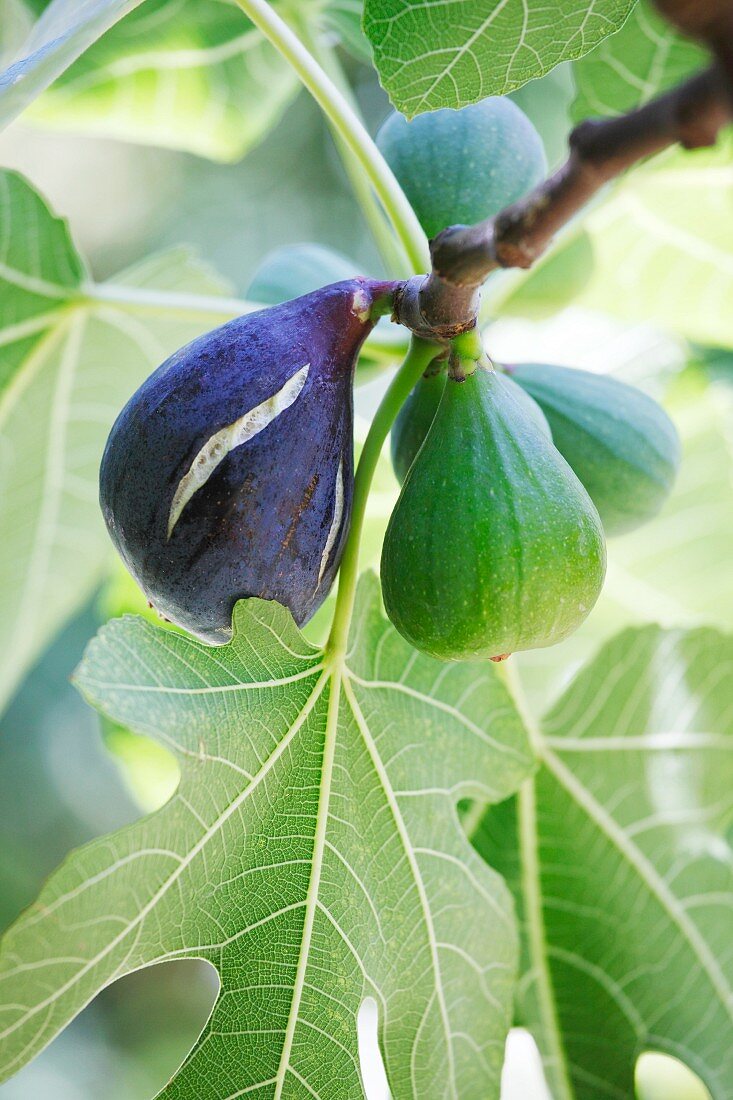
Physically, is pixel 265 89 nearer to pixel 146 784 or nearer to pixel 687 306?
pixel 687 306

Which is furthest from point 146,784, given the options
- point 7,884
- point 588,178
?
point 7,884

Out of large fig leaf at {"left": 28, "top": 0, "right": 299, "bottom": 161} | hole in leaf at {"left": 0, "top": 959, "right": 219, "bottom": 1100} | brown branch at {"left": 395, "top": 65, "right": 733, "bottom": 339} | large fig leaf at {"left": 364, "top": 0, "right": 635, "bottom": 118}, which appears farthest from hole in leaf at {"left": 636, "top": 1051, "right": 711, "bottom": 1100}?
hole in leaf at {"left": 0, "top": 959, "right": 219, "bottom": 1100}

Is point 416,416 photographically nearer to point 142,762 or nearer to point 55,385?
point 55,385

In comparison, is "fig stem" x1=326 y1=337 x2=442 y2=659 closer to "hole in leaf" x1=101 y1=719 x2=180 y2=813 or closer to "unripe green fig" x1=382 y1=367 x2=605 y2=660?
"unripe green fig" x1=382 y1=367 x2=605 y2=660

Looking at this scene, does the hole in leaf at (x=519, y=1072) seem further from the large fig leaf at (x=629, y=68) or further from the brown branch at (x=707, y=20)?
the brown branch at (x=707, y=20)

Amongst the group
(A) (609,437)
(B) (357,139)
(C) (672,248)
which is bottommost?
(A) (609,437)

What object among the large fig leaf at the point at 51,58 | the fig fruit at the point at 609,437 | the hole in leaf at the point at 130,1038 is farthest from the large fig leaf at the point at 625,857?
the hole in leaf at the point at 130,1038

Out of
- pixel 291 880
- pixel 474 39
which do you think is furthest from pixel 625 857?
pixel 474 39
